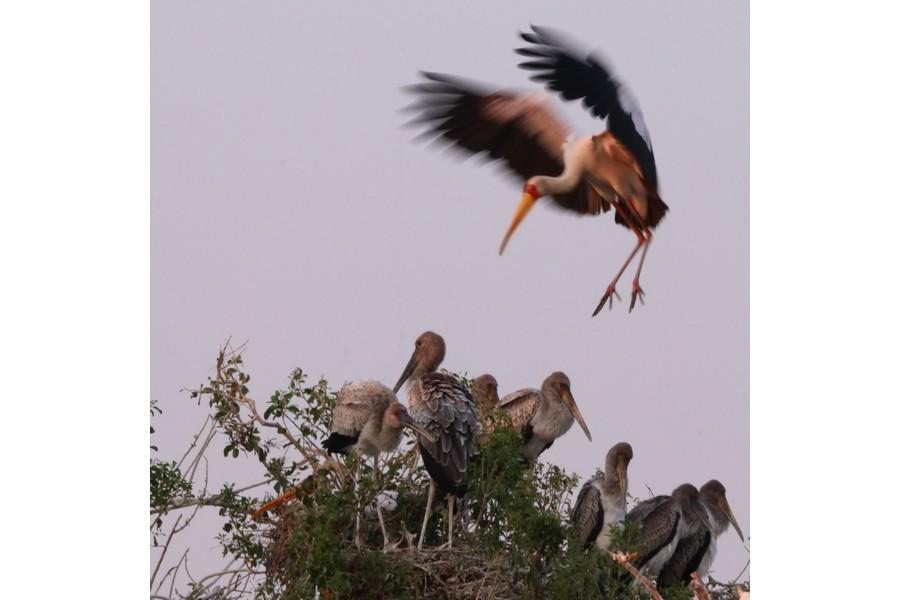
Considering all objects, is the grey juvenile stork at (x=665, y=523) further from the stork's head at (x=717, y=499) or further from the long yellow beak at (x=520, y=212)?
the long yellow beak at (x=520, y=212)

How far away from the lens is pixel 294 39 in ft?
16.6

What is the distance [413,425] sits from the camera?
15.1 feet

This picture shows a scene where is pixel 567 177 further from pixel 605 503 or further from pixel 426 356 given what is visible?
pixel 605 503

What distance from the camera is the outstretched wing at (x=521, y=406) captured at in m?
4.90

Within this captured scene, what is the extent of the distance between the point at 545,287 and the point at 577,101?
0.62m

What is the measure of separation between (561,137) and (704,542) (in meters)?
1.42

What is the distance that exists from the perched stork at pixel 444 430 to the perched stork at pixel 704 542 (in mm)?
771

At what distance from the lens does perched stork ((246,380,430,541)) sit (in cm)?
468

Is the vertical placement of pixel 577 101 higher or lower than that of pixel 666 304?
higher

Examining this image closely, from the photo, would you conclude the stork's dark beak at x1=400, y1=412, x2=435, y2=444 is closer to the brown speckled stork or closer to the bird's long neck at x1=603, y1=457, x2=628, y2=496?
the brown speckled stork

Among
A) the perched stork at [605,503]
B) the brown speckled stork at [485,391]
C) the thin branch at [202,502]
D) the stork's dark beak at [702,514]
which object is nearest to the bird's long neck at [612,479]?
the perched stork at [605,503]

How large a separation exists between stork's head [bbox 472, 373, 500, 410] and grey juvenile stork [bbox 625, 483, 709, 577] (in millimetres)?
591
